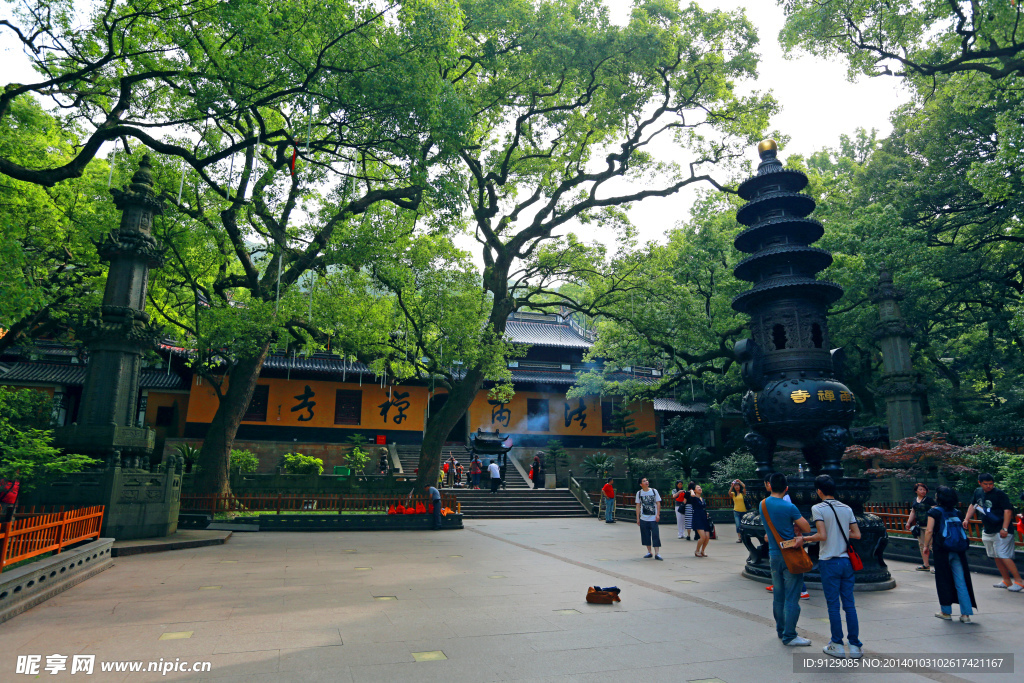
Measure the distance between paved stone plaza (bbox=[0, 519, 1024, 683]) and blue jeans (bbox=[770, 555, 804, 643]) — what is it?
0.16 m

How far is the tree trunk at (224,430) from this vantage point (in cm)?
1512

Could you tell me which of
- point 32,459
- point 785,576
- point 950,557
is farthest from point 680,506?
point 32,459

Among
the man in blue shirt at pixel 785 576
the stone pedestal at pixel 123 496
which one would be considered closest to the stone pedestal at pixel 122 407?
the stone pedestal at pixel 123 496

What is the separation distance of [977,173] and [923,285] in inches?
207

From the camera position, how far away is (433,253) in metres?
16.6

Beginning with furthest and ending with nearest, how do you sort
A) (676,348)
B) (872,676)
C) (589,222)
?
(676,348) → (589,222) → (872,676)

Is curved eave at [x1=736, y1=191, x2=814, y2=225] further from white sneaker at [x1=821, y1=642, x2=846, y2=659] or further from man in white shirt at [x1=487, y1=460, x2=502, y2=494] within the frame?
man in white shirt at [x1=487, y1=460, x2=502, y2=494]

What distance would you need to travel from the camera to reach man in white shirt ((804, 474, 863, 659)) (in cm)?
452

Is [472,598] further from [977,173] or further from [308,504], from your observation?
[977,173]

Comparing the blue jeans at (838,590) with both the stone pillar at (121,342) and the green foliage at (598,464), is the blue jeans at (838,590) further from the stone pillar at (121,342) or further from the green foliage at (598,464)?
the green foliage at (598,464)

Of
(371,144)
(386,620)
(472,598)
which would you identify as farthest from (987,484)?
(371,144)

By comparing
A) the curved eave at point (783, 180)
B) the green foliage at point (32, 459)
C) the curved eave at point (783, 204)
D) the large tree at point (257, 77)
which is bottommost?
the green foliage at point (32, 459)

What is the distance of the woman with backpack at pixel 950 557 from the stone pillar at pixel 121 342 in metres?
12.4

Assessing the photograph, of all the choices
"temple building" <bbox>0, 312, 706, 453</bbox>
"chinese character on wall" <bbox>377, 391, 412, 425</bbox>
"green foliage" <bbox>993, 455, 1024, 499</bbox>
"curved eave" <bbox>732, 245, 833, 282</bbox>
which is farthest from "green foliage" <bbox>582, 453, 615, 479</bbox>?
"curved eave" <bbox>732, 245, 833, 282</bbox>
